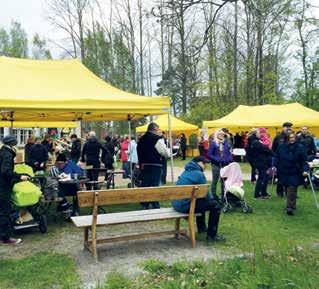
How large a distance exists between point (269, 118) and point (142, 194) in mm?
13101

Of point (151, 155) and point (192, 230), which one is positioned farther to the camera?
point (151, 155)

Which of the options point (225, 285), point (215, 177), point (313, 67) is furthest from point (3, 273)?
point (313, 67)

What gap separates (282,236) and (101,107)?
13.4 feet

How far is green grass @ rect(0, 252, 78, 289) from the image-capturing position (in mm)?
4637

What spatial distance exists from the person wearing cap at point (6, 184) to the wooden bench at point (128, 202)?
120 centimetres

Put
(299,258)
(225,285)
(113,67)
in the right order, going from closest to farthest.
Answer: (225,285)
(299,258)
(113,67)

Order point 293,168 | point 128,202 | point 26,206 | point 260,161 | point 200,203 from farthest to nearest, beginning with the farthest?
point 260,161 → point 293,168 → point 26,206 → point 200,203 → point 128,202

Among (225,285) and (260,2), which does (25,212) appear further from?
(260,2)

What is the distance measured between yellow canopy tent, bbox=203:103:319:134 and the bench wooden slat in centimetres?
1176

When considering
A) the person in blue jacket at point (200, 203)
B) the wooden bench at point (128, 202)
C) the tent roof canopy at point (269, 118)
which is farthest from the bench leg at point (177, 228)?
the tent roof canopy at point (269, 118)

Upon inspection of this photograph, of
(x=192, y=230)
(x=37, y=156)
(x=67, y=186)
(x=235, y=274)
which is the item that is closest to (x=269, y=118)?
(x=37, y=156)

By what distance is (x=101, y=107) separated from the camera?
8195 millimetres

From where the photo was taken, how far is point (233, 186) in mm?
8547

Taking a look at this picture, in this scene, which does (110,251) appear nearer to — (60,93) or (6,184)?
(6,184)
